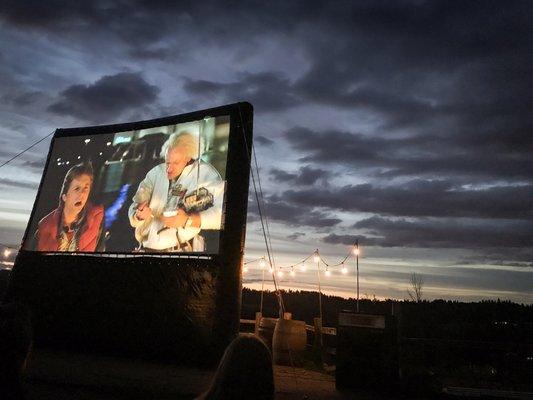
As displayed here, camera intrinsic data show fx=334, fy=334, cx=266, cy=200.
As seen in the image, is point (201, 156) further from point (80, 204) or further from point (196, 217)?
point (80, 204)

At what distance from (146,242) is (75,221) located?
2.70 m

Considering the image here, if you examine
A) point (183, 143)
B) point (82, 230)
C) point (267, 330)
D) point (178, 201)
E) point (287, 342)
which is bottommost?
point (287, 342)

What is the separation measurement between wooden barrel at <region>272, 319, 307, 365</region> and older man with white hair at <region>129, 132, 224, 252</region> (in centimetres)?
347

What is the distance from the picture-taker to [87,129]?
36.2 ft

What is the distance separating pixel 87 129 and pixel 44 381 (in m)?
7.86

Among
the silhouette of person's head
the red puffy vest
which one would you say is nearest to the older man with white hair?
the red puffy vest

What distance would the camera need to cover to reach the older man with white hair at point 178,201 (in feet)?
27.4

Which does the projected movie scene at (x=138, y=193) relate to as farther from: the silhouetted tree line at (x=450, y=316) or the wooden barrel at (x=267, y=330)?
the silhouetted tree line at (x=450, y=316)

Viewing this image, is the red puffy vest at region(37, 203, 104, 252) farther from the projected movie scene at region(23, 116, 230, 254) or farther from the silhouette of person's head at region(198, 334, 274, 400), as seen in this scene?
the silhouette of person's head at region(198, 334, 274, 400)

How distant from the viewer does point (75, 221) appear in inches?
387

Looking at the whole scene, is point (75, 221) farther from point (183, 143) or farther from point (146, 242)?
point (183, 143)

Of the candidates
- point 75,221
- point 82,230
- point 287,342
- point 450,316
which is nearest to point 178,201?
point 82,230

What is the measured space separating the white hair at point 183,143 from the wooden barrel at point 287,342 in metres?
5.42

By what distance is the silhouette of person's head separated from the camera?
5.38 ft
